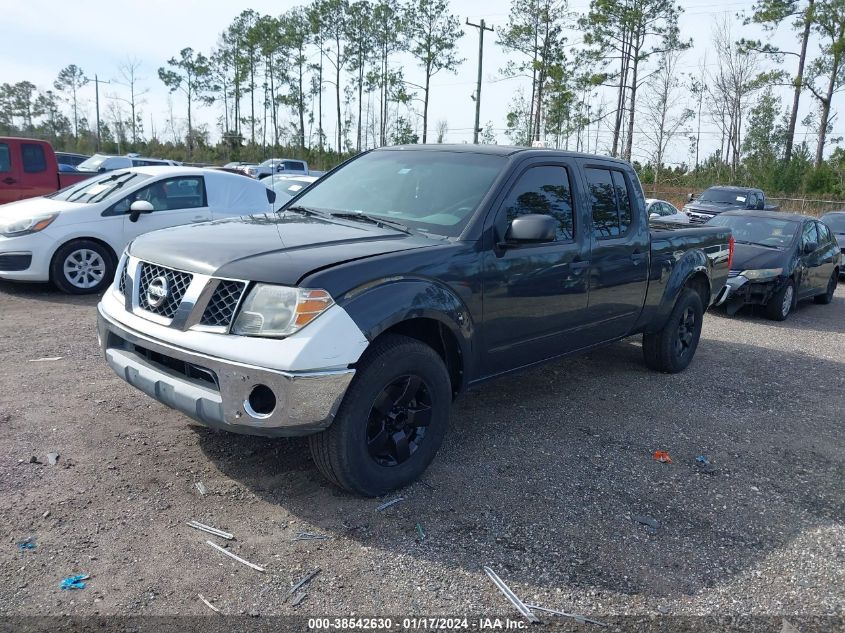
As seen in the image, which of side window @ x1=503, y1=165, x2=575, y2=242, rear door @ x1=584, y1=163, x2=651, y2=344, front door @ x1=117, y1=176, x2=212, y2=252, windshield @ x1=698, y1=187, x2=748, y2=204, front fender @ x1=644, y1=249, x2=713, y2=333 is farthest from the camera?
windshield @ x1=698, y1=187, x2=748, y2=204

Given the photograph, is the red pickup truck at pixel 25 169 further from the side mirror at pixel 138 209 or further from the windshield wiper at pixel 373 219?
the windshield wiper at pixel 373 219

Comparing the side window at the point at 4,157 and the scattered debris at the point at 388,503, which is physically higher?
the side window at the point at 4,157

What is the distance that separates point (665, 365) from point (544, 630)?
412 centimetres

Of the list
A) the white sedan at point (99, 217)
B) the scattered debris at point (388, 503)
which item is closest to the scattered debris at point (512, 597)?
the scattered debris at point (388, 503)

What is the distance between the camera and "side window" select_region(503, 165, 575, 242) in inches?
168

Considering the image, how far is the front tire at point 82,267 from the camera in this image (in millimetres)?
8242

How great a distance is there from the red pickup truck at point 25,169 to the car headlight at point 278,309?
10.7 m

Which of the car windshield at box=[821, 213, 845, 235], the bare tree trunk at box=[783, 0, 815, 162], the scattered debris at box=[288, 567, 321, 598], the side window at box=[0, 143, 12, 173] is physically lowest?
the scattered debris at box=[288, 567, 321, 598]

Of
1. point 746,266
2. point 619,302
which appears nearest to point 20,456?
point 619,302

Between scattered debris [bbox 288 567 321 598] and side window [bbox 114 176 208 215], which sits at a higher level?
side window [bbox 114 176 208 215]

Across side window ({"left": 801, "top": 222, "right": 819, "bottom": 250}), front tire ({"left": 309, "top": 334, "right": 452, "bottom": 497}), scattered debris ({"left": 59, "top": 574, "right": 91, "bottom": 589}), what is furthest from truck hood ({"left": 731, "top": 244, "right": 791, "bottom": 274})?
scattered debris ({"left": 59, "top": 574, "right": 91, "bottom": 589})

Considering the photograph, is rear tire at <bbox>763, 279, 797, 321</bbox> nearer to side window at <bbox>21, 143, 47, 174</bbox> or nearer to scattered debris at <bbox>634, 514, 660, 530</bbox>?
scattered debris at <bbox>634, 514, 660, 530</bbox>

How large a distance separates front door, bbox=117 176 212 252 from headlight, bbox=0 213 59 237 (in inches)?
30.6

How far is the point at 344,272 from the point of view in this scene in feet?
10.6
